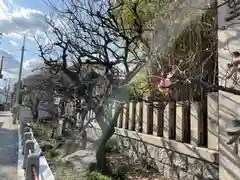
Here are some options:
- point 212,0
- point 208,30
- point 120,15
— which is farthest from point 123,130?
point 212,0

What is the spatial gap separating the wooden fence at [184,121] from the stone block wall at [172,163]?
0.27 m

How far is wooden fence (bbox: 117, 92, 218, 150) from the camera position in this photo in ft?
12.6

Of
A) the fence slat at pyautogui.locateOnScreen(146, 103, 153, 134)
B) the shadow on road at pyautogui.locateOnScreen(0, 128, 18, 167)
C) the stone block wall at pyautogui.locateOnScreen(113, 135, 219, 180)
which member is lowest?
the shadow on road at pyautogui.locateOnScreen(0, 128, 18, 167)

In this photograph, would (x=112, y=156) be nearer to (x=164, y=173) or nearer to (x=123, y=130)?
(x=123, y=130)

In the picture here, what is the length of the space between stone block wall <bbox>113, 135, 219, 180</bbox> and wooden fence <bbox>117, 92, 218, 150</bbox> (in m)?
0.27

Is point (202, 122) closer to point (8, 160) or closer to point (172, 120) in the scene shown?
point (172, 120)

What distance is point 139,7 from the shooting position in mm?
5812

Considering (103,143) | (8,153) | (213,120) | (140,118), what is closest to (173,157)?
(213,120)

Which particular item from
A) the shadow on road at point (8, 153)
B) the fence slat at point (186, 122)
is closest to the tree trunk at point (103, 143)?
the fence slat at point (186, 122)

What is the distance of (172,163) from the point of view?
4617mm

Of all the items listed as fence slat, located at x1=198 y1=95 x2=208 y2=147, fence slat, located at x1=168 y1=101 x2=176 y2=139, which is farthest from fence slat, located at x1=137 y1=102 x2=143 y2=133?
fence slat, located at x1=198 y1=95 x2=208 y2=147

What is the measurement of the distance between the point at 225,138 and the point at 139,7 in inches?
141

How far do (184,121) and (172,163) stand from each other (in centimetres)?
80

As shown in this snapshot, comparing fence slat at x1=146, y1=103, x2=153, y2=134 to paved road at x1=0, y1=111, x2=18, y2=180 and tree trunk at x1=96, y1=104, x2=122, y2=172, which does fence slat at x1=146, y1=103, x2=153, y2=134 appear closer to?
tree trunk at x1=96, y1=104, x2=122, y2=172
